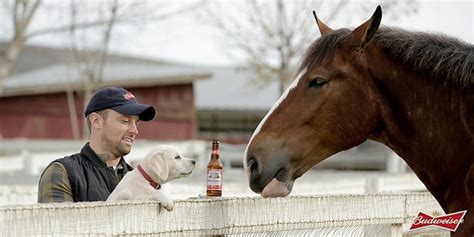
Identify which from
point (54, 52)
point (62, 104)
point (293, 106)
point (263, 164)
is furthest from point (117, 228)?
point (54, 52)

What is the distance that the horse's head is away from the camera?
414 cm

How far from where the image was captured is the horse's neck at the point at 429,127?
13.1ft

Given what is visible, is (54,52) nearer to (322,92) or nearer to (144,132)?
(144,132)

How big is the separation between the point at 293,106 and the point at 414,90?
21.8 inches

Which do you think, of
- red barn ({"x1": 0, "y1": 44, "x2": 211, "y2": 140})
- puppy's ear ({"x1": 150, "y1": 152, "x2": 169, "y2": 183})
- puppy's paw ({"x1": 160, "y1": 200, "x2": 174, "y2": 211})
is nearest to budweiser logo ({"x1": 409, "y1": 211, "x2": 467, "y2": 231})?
puppy's paw ({"x1": 160, "y1": 200, "x2": 174, "y2": 211})

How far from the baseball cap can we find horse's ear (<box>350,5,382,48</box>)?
1203 millimetres

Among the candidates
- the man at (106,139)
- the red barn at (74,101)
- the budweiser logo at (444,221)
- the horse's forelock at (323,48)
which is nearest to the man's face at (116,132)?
the man at (106,139)

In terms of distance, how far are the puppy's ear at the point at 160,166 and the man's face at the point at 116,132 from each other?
16cm

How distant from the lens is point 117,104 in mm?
4734

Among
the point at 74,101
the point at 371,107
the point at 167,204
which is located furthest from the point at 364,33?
the point at 74,101

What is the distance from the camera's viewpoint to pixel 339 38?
423 cm

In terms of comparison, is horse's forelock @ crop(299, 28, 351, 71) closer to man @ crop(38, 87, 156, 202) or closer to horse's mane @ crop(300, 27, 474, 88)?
horse's mane @ crop(300, 27, 474, 88)

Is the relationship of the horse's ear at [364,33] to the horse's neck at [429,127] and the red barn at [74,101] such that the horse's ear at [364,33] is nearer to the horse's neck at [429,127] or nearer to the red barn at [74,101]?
the horse's neck at [429,127]

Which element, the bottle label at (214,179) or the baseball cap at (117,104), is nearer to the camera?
the bottle label at (214,179)
